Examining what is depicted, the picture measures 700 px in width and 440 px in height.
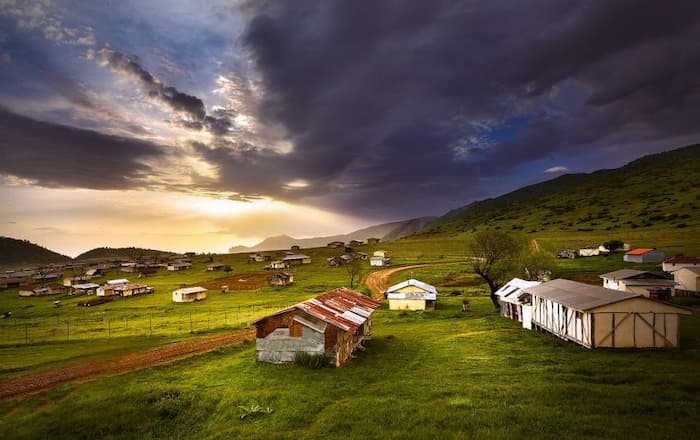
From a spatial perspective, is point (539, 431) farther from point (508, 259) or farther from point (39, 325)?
point (39, 325)

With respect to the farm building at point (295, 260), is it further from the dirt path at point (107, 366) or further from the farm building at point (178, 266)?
the dirt path at point (107, 366)

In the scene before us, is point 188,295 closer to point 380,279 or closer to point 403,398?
point 380,279

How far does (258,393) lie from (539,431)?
16.2 metres

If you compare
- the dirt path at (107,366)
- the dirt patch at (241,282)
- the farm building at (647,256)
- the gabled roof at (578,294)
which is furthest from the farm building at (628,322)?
the dirt patch at (241,282)

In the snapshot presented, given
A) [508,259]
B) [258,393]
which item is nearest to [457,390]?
[258,393]

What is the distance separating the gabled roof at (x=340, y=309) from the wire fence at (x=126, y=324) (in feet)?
60.5

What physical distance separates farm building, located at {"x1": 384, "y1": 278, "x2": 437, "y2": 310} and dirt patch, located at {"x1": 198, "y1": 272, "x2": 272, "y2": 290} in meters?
47.9

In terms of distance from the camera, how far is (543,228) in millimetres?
178250

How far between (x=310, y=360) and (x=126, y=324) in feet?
156

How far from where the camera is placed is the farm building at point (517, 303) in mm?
48406

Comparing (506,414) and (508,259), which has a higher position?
(508,259)

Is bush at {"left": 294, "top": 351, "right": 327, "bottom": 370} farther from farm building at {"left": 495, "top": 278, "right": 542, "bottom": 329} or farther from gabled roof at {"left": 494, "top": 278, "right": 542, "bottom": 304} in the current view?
gabled roof at {"left": 494, "top": 278, "right": 542, "bottom": 304}

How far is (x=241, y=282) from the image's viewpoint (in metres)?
115

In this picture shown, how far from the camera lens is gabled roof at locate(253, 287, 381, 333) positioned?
3325 centimetres
